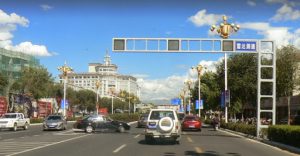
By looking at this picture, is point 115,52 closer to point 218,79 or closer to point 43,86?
point 218,79

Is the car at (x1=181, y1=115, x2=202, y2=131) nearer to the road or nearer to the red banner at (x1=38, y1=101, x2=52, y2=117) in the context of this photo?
the road

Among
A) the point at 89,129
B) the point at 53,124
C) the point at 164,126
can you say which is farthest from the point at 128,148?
the point at 53,124

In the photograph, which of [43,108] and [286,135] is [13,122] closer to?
[286,135]

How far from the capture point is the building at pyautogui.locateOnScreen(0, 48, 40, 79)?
99.7 metres

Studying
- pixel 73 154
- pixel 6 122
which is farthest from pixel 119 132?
pixel 73 154

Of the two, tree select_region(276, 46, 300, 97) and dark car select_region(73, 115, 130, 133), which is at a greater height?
tree select_region(276, 46, 300, 97)

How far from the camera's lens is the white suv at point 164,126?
2417cm

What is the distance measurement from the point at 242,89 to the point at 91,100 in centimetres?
8605

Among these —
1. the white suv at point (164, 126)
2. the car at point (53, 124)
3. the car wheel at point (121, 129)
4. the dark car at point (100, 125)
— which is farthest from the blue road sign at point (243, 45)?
the car at point (53, 124)

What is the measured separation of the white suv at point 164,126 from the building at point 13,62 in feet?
248

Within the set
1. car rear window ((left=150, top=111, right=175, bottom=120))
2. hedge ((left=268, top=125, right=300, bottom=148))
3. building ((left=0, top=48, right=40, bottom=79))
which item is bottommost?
hedge ((left=268, top=125, right=300, bottom=148))

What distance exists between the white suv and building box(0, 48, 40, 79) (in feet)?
248

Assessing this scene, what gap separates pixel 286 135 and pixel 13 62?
292ft

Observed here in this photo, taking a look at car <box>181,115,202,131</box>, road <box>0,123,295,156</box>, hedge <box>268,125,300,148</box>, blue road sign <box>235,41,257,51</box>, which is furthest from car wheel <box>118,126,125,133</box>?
hedge <box>268,125,300,148</box>
